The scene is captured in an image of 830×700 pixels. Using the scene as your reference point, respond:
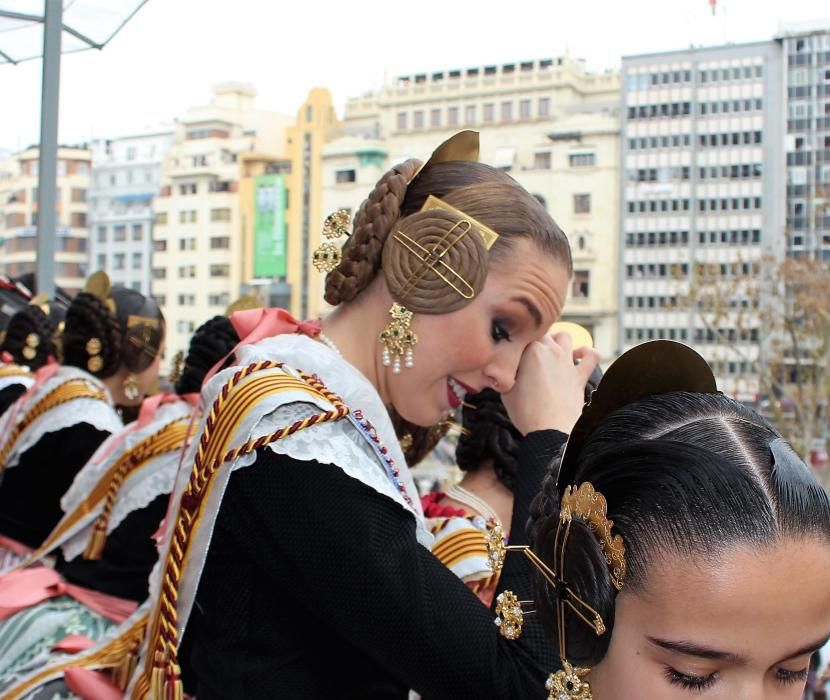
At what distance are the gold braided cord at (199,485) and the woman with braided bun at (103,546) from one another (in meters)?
0.95

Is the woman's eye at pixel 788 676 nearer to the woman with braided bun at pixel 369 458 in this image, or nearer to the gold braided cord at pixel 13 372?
the woman with braided bun at pixel 369 458

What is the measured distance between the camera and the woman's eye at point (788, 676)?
37.6 inches

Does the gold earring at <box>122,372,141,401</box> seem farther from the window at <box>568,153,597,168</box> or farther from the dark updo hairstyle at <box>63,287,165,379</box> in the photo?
the window at <box>568,153,597,168</box>

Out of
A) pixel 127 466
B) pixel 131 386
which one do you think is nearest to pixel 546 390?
pixel 127 466

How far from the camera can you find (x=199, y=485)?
→ 56.0 inches

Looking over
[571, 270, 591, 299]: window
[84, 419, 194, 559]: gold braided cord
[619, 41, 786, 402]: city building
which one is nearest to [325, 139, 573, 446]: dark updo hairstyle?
[84, 419, 194, 559]: gold braided cord

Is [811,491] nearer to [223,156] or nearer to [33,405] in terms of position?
[33,405]

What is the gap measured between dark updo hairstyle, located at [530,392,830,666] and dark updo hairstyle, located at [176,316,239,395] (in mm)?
1876

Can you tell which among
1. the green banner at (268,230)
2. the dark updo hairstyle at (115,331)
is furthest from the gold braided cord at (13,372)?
the green banner at (268,230)

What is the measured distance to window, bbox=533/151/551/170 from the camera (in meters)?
37.5

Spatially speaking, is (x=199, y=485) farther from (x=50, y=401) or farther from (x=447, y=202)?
(x=50, y=401)

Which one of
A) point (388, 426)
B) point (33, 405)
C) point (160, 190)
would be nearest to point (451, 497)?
point (388, 426)

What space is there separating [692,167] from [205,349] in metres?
34.6

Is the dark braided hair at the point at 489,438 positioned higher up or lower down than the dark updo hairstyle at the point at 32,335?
lower down
